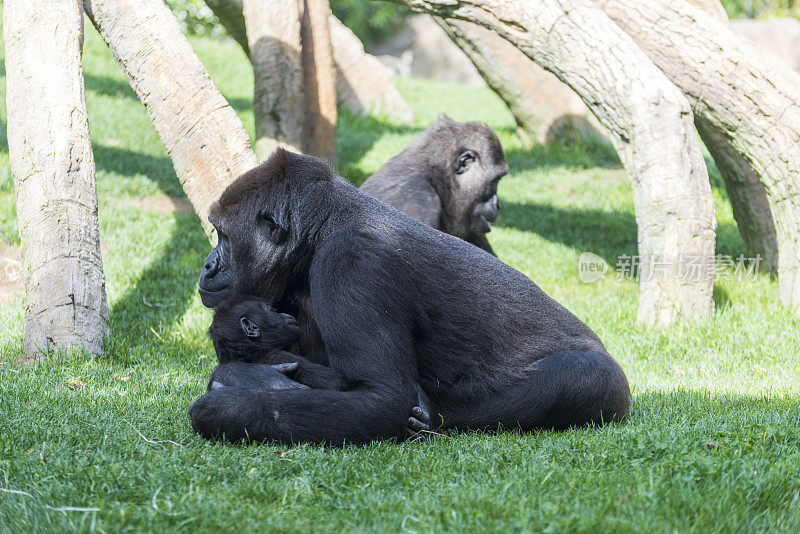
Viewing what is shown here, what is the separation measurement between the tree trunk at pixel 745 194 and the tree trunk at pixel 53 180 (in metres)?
5.73

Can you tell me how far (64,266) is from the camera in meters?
5.37

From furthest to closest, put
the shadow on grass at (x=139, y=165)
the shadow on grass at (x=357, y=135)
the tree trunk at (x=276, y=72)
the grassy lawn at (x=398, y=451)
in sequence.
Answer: the shadow on grass at (x=357, y=135)
the shadow on grass at (x=139, y=165)
the tree trunk at (x=276, y=72)
the grassy lawn at (x=398, y=451)

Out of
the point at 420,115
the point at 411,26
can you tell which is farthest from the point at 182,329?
the point at 411,26

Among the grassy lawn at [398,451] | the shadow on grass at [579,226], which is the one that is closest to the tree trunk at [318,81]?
the grassy lawn at [398,451]

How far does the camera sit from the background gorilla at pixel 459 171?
7.58m

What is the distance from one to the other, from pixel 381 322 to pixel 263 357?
28.0 inches

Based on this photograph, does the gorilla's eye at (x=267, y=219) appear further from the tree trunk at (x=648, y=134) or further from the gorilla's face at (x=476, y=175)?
the gorilla's face at (x=476, y=175)

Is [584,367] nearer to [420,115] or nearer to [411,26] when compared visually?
[420,115]

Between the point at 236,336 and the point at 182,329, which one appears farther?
the point at 182,329

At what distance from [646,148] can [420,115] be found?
348 inches

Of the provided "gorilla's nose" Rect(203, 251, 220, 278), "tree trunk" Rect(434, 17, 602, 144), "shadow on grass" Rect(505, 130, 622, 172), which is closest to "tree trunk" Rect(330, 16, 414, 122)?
"tree trunk" Rect(434, 17, 602, 144)

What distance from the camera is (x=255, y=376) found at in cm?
382

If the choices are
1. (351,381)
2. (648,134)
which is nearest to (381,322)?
(351,381)

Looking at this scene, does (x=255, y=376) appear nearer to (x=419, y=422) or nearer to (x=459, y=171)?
(x=419, y=422)
